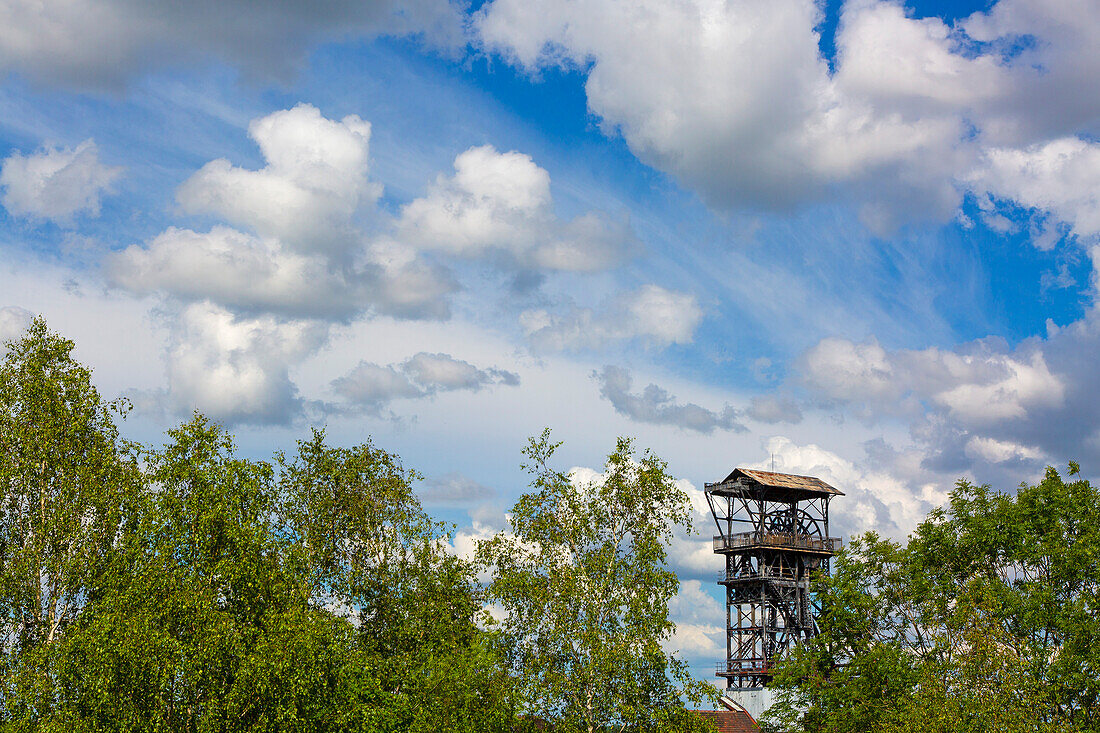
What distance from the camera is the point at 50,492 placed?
43406 mm

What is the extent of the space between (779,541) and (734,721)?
17.7 meters

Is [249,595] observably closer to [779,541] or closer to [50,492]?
[50,492]

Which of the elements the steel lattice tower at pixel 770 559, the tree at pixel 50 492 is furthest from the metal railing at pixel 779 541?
the tree at pixel 50 492

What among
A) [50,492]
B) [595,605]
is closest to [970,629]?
[595,605]

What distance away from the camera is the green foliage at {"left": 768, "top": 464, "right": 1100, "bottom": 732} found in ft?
130

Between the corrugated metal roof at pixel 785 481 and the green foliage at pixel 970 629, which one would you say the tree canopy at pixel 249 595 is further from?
the corrugated metal roof at pixel 785 481

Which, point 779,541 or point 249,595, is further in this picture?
point 779,541

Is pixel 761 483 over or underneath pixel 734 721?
over

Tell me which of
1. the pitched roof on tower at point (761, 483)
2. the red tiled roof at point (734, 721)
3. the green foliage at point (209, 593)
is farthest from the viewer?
the pitched roof on tower at point (761, 483)

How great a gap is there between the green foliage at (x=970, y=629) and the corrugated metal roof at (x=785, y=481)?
91.8ft

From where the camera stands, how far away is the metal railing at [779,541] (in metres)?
85.5

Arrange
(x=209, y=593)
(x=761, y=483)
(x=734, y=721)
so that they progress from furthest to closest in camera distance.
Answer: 1. (x=761, y=483)
2. (x=734, y=721)
3. (x=209, y=593)

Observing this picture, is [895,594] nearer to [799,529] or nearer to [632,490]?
[632,490]

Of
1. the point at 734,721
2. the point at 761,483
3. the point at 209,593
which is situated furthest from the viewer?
the point at 761,483
